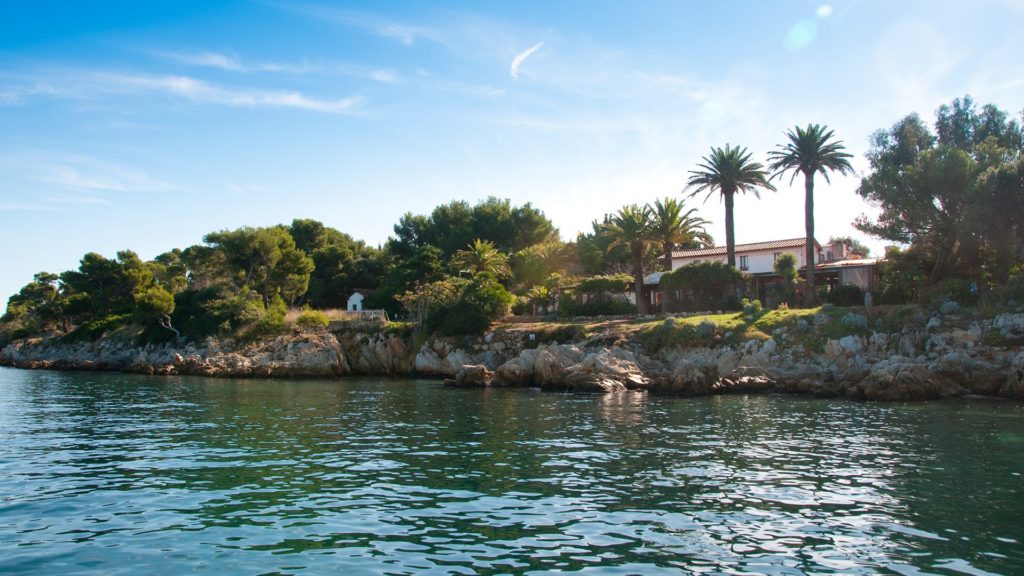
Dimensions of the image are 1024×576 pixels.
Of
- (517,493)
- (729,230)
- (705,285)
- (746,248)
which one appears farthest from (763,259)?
(517,493)

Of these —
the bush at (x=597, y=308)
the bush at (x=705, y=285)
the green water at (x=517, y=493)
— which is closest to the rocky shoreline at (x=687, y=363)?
the bush at (x=597, y=308)

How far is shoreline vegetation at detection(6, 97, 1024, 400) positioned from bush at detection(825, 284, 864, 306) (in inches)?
6.6

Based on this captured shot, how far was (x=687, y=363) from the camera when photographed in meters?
41.5

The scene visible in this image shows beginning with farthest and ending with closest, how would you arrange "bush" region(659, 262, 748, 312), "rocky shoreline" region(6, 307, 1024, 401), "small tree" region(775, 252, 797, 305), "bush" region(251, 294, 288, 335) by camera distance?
"bush" region(251, 294, 288, 335), "bush" region(659, 262, 748, 312), "small tree" region(775, 252, 797, 305), "rocky shoreline" region(6, 307, 1024, 401)

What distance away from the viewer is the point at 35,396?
1554 inches

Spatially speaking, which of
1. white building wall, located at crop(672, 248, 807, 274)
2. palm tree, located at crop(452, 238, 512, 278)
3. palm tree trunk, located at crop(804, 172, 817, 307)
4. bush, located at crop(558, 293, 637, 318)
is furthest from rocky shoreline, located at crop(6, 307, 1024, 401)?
white building wall, located at crop(672, 248, 807, 274)

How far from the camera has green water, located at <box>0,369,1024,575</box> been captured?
1132cm

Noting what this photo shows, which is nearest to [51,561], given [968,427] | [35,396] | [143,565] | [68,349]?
[143,565]

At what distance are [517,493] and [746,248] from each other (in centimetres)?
5924

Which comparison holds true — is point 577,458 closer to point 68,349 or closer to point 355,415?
point 355,415

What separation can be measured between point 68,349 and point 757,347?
7413cm

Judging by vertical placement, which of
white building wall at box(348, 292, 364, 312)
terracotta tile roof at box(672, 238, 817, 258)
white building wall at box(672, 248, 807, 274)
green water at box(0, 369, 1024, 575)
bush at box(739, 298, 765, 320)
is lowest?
green water at box(0, 369, 1024, 575)

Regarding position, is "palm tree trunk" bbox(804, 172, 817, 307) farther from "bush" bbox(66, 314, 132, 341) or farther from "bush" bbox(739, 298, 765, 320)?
"bush" bbox(66, 314, 132, 341)

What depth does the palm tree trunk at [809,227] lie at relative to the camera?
179 ft
